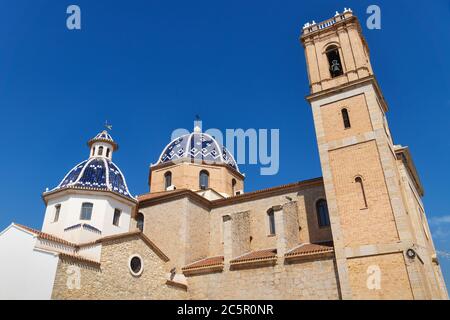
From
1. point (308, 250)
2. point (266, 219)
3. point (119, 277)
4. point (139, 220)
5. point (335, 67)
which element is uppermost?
point (335, 67)

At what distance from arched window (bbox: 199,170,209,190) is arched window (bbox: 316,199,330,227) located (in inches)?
348

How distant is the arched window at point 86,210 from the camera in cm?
1672

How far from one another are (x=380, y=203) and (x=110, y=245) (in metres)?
11.2

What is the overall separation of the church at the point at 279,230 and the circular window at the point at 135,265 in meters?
0.06

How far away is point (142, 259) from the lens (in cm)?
1580

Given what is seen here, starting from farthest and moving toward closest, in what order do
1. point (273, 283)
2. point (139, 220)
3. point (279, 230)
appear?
point (139, 220) → point (279, 230) → point (273, 283)

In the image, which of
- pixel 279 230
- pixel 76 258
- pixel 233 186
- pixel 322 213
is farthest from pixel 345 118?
pixel 76 258

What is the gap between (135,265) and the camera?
50.8 feet

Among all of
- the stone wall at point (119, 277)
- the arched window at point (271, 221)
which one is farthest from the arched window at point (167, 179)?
the stone wall at point (119, 277)

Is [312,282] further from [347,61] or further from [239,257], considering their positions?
[347,61]

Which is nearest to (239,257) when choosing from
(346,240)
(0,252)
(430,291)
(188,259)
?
(188,259)

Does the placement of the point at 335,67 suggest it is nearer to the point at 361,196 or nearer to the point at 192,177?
the point at 361,196

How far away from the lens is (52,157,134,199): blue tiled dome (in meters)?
17.4

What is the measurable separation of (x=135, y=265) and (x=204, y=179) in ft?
35.4
